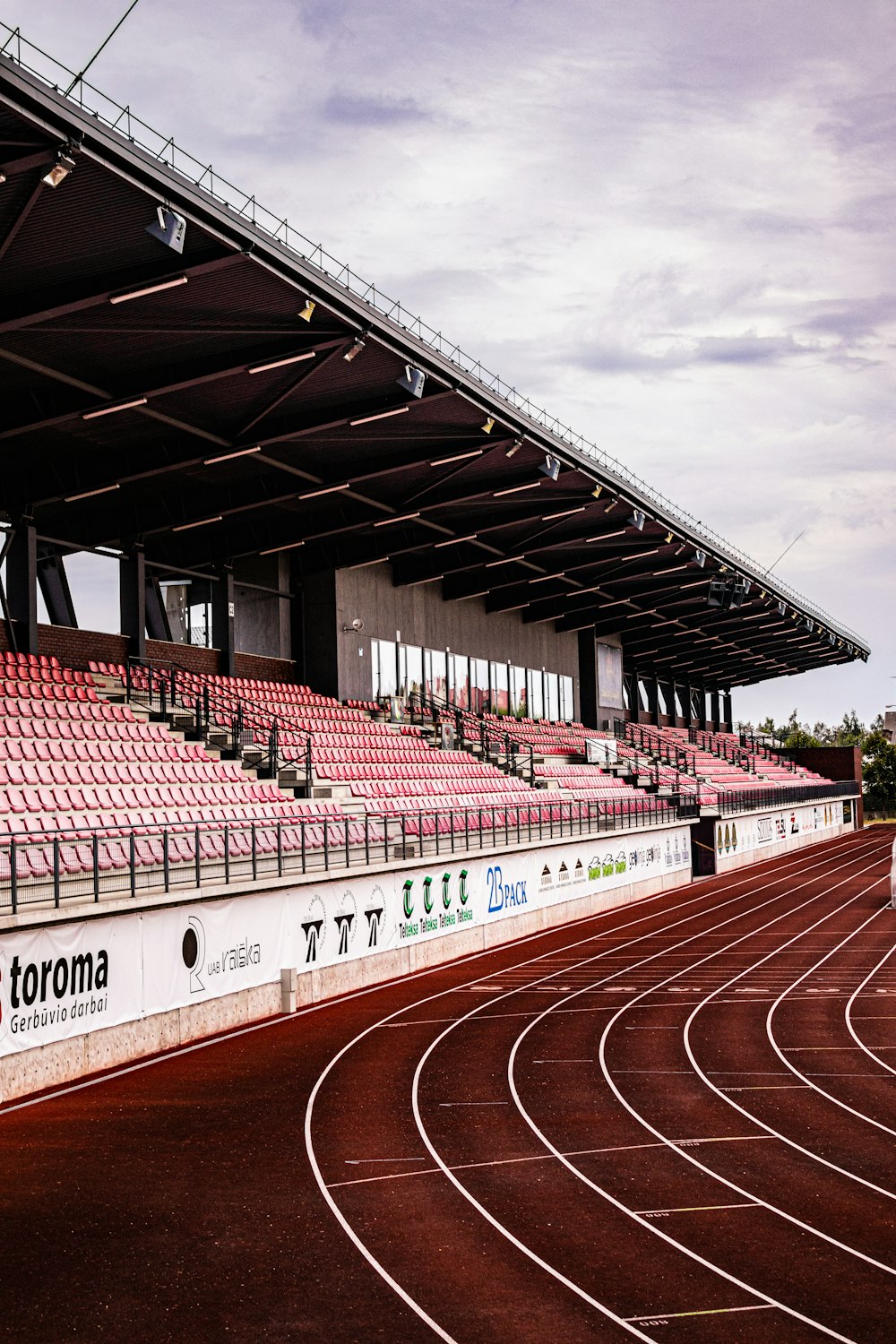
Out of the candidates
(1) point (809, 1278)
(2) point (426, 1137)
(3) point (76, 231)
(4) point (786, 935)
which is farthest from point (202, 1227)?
(4) point (786, 935)

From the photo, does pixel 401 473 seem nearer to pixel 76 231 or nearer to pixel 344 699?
pixel 344 699

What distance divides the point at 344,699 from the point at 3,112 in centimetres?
2525

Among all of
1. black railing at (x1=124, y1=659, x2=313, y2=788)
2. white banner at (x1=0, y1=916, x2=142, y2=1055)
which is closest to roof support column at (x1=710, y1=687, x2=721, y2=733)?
black railing at (x1=124, y1=659, x2=313, y2=788)

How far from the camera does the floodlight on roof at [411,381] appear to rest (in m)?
25.6

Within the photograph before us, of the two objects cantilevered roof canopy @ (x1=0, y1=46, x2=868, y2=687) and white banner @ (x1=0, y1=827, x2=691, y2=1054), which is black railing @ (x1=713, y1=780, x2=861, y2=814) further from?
white banner @ (x1=0, y1=827, x2=691, y2=1054)

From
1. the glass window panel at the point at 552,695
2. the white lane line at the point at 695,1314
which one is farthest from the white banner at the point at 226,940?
the glass window panel at the point at 552,695

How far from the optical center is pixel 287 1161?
11.6 meters

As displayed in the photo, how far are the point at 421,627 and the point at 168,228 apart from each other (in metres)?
27.5

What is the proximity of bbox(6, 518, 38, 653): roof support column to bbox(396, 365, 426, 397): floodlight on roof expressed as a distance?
28.4 ft

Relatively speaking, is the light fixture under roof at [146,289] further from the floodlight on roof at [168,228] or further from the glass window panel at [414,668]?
the glass window panel at [414,668]

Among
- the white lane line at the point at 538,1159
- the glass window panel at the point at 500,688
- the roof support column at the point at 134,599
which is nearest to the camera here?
the white lane line at the point at 538,1159

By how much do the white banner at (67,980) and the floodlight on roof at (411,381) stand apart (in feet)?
45.2

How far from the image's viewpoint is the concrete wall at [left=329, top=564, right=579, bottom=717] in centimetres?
3938

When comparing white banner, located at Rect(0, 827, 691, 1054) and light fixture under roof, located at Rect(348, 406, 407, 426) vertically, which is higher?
light fixture under roof, located at Rect(348, 406, 407, 426)
